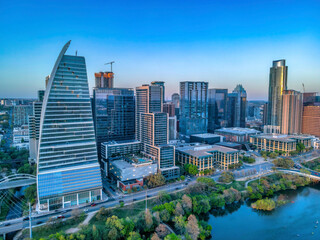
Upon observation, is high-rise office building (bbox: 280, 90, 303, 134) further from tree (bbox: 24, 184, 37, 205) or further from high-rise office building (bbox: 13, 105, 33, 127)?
high-rise office building (bbox: 13, 105, 33, 127)

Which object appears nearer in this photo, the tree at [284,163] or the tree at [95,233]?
the tree at [95,233]

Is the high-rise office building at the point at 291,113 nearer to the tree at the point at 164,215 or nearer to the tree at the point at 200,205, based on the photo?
the tree at the point at 200,205

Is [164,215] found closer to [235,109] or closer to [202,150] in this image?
[202,150]

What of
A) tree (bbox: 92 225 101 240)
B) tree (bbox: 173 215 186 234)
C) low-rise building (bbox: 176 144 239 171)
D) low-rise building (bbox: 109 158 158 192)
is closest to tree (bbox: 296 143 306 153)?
low-rise building (bbox: 176 144 239 171)

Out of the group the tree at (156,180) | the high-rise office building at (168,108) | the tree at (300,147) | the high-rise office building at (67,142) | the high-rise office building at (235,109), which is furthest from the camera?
the high-rise office building at (235,109)

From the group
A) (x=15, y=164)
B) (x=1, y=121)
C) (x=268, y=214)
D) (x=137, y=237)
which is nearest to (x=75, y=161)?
(x=137, y=237)

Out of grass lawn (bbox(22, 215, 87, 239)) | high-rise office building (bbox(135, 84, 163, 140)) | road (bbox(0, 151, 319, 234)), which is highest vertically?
high-rise office building (bbox(135, 84, 163, 140))

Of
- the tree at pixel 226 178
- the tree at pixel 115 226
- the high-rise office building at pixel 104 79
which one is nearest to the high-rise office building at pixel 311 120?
the tree at pixel 226 178
